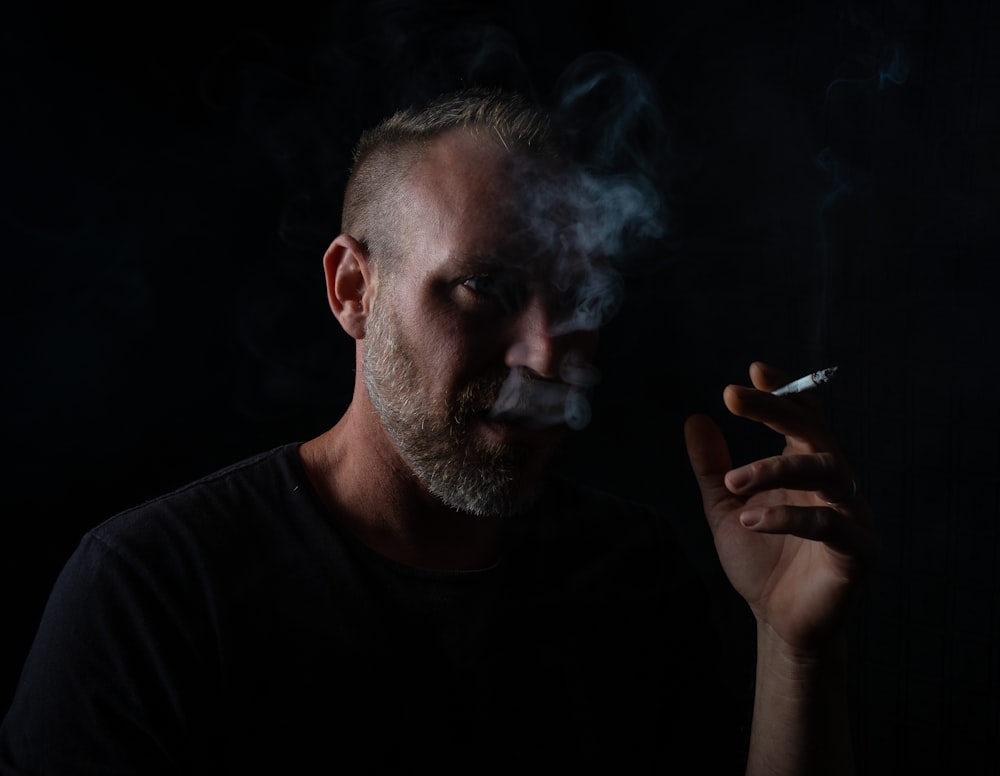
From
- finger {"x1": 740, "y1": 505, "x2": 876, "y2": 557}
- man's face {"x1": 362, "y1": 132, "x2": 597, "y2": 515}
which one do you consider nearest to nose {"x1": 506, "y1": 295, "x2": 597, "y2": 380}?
man's face {"x1": 362, "y1": 132, "x2": 597, "y2": 515}

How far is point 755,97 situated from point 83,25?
5.06 feet

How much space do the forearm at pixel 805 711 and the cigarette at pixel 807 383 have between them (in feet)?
1.32

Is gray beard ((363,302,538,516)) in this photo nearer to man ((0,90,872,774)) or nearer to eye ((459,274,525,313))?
man ((0,90,872,774))

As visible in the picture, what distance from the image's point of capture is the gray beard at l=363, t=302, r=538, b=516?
4.70 ft

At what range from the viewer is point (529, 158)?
1.47 m

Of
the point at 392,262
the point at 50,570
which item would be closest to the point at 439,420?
the point at 392,262

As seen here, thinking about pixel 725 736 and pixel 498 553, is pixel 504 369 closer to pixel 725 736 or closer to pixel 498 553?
pixel 498 553

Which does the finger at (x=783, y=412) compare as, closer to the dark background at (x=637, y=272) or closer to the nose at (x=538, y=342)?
the nose at (x=538, y=342)

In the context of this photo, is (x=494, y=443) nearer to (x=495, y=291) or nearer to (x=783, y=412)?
(x=495, y=291)

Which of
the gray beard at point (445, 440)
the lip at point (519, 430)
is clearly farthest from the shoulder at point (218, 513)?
the lip at point (519, 430)

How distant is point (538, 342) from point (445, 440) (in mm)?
210

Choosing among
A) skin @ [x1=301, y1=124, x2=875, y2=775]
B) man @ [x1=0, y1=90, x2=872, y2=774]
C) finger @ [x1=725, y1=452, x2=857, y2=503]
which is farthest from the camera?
skin @ [x1=301, y1=124, x2=875, y2=775]

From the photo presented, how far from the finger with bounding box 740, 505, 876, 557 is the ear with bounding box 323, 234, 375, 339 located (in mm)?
709

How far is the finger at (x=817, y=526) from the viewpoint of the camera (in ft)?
3.78
